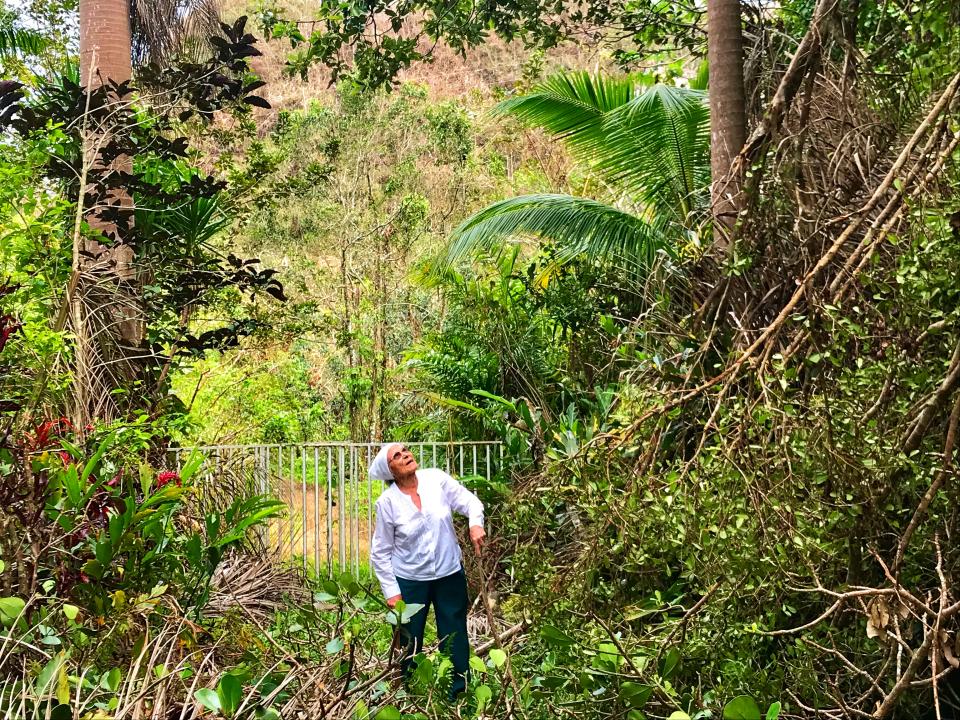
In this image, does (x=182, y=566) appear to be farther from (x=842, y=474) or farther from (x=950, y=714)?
(x=950, y=714)

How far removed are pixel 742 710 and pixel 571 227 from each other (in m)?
7.38

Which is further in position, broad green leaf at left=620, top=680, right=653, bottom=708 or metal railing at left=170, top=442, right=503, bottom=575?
→ metal railing at left=170, top=442, right=503, bottom=575

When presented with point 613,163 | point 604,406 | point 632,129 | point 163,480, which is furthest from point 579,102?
point 163,480

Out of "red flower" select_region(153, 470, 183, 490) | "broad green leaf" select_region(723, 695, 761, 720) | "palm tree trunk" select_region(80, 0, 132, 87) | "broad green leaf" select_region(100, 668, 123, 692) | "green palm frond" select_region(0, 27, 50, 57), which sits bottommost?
"broad green leaf" select_region(100, 668, 123, 692)

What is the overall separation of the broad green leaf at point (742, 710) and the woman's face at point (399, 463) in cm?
427

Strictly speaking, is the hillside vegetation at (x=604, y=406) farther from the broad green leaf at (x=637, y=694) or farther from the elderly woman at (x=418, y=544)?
the elderly woman at (x=418, y=544)

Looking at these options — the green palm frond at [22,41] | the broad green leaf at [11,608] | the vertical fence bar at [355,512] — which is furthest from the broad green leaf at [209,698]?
the green palm frond at [22,41]

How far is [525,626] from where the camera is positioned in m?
4.54

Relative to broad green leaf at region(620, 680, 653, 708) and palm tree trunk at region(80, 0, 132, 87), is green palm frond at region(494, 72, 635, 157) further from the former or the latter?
broad green leaf at region(620, 680, 653, 708)

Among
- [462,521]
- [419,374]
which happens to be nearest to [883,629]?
[462,521]

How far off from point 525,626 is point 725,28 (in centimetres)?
390

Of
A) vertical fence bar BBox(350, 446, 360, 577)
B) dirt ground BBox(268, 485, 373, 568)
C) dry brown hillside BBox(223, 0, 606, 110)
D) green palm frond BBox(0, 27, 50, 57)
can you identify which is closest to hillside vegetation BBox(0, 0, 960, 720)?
dirt ground BBox(268, 485, 373, 568)

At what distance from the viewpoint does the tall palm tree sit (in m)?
8.50

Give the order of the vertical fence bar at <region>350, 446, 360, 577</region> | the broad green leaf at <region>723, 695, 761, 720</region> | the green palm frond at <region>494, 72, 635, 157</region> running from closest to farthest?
the broad green leaf at <region>723, 695, 761, 720</region> → the green palm frond at <region>494, 72, 635, 157</region> → the vertical fence bar at <region>350, 446, 360, 577</region>
